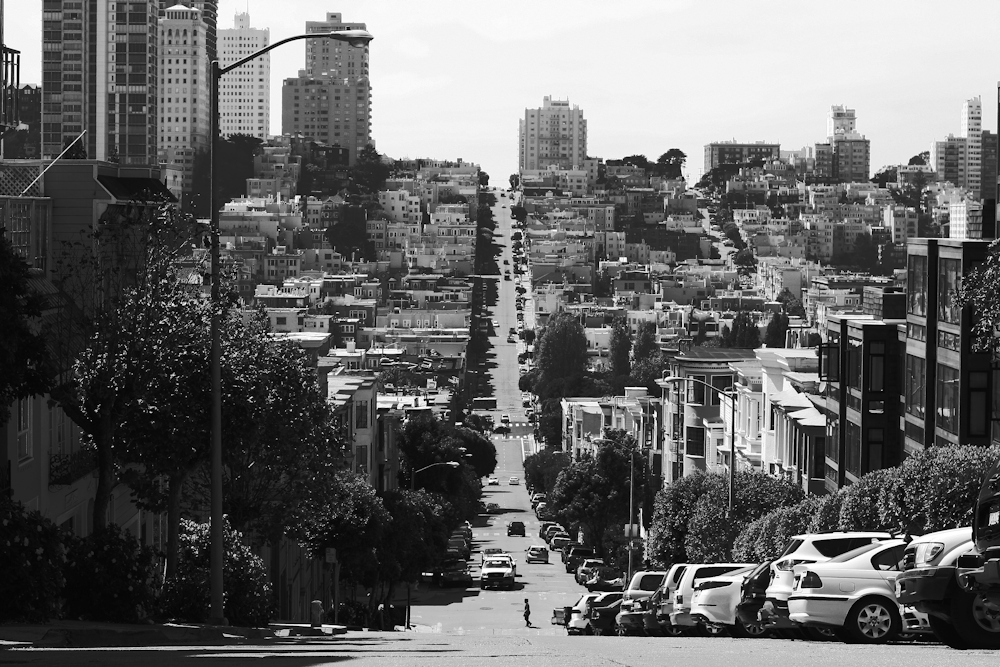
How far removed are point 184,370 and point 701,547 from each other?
32786 millimetres

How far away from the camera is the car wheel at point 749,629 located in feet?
78.5

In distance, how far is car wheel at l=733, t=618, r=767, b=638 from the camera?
23923 millimetres

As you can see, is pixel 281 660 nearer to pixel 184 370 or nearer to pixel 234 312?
pixel 184 370

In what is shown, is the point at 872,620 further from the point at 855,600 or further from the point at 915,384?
the point at 915,384

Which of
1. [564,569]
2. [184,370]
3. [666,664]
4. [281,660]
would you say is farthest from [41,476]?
[564,569]

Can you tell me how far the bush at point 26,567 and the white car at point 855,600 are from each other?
8374 mm

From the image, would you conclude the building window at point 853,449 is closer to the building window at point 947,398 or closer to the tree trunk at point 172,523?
the building window at point 947,398

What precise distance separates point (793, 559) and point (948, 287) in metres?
21.1

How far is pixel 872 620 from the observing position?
2047 centimetres

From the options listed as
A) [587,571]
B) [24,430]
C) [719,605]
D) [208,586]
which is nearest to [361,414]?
[587,571]

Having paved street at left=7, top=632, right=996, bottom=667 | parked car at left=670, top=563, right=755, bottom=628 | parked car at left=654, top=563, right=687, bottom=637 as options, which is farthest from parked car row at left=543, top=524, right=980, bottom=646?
parked car at left=654, top=563, right=687, bottom=637

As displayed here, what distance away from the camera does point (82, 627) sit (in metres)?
21.9

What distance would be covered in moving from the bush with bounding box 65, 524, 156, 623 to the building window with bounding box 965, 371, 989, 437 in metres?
21.5

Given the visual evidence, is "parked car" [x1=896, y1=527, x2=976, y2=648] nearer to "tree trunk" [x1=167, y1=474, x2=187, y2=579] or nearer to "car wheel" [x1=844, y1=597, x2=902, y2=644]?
"car wheel" [x1=844, y1=597, x2=902, y2=644]
